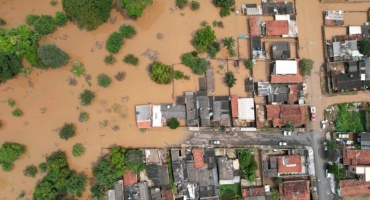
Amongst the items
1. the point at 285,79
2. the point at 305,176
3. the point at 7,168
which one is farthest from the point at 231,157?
the point at 7,168

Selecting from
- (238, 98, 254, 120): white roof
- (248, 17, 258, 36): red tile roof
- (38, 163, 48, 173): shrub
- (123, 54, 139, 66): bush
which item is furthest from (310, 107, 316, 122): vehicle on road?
(38, 163, 48, 173): shrub

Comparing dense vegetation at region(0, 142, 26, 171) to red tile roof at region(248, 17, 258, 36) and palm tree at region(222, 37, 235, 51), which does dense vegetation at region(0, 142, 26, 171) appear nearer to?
palm tree at region(222, 37, 235, 51)

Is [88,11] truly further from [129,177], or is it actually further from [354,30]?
[354,30]

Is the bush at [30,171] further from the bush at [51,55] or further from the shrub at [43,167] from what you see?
the bush at [51,55]

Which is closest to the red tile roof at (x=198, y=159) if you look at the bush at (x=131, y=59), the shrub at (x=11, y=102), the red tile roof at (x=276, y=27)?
the bush at (x=131, y=59)

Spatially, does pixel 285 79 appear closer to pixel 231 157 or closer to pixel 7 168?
pixel 231 157

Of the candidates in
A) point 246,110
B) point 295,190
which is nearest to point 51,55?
point 246,110
